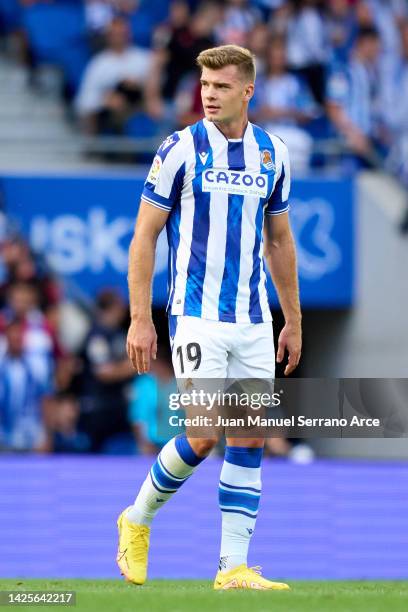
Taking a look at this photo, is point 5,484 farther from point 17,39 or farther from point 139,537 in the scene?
point 17,39

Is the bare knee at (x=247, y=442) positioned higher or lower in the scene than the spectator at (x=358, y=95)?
lower

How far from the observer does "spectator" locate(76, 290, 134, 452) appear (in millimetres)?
12375

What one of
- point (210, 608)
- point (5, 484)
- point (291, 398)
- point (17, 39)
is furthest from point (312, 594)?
point (17, 39)

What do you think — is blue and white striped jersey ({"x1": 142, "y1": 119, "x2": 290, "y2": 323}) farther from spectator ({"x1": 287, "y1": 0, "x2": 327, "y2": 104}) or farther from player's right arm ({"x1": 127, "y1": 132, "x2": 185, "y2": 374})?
spectator ({"x1": 287, "y1": 0, "x2": 327, "y2": 104})

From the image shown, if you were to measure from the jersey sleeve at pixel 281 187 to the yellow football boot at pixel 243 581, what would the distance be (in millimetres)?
1674

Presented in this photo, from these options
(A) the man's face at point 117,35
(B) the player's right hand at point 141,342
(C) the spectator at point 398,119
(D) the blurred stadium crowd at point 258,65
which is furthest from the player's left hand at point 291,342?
(C) the spectator at point 398,119

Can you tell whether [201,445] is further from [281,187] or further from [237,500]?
[281,187]

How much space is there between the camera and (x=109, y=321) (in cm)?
1293

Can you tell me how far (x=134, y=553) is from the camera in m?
7.04

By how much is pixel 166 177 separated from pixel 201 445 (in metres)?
1.21

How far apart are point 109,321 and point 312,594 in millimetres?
6598

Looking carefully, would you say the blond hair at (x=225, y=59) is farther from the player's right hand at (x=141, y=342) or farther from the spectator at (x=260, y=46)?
the spectator at (x=260, y=46)

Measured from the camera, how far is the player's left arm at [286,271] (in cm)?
725

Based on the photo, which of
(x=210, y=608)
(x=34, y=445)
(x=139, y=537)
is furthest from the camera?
(x=34, y=445)
